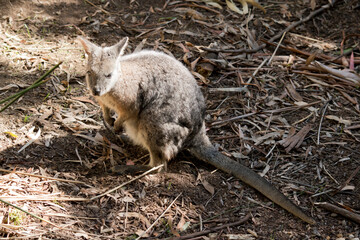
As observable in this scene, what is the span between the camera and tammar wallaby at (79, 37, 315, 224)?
4.17 metres

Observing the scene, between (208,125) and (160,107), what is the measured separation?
88 centimetres

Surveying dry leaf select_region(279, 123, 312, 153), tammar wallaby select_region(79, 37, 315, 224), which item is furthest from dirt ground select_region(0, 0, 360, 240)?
tammar wallaby select_region(79, 37, 315, 224)

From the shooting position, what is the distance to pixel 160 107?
4215 mm

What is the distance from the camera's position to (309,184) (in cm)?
424

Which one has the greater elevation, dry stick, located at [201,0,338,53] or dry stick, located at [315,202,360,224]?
dry stick, located at [201,0,338,53]

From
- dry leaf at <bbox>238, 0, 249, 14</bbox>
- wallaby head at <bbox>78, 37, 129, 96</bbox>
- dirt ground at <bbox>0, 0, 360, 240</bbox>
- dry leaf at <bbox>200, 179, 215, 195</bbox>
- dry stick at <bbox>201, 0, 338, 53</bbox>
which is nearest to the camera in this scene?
dirt ground at <bbox>0, 0, 360, 240</bbox>

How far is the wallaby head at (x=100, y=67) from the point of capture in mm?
3930

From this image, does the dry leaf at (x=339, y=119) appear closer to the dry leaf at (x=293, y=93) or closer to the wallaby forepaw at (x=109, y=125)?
the dry leaf at (x=293, y=93)

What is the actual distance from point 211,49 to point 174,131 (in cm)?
182

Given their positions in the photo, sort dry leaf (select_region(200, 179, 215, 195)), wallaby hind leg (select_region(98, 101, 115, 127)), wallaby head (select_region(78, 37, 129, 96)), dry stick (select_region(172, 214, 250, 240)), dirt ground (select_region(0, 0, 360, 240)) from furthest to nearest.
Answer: wallaby hind leg (select_region(98, 101, 115, 127)) → dry leaf (select_region(200, 179, 215, 195)) → wallaby head (select_region(78, 37, 129, 96)) → dirt ground (select_region(0, 0, 360, 240)) → dry stick (select_region(172, 214, 250, 240))

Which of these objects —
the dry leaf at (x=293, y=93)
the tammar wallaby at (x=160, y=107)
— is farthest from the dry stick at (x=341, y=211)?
the dry leaf at (x=293, y=93)

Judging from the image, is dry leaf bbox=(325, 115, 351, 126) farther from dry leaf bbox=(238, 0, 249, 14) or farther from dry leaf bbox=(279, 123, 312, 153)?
dry leaf bbox=(238, 0, 249, 14)

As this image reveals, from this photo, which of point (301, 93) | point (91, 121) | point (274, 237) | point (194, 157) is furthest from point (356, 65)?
point (91, 121)

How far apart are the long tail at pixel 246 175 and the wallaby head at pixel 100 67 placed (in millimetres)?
1159
